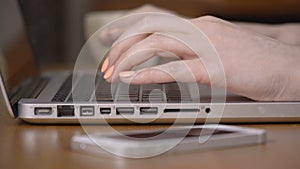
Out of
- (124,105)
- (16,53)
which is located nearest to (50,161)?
(124,105)

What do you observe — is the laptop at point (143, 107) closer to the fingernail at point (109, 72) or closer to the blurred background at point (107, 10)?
the fingernail at point (109, 72)

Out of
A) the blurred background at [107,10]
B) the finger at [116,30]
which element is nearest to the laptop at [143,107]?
the finger at [116,30]

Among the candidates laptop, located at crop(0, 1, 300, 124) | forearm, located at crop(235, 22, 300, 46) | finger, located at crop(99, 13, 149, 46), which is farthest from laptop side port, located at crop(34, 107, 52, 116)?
forearm, located at crop(235, 22, 300, 46)

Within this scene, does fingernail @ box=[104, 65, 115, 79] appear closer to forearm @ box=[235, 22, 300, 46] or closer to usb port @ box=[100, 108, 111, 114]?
usb port @ box=[100, 108, 111, 114]

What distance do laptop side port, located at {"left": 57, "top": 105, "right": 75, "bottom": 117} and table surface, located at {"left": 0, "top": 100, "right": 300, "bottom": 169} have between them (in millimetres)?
20

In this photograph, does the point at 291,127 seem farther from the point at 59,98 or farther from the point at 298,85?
the point at 59,98

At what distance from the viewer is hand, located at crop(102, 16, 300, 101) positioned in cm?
83

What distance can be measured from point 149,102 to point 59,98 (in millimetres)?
132

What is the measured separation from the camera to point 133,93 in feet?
2.78

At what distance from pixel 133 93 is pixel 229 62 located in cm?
14

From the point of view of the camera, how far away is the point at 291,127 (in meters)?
0.80

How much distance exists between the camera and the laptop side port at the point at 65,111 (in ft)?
2.62

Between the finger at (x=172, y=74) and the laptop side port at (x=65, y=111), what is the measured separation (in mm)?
87

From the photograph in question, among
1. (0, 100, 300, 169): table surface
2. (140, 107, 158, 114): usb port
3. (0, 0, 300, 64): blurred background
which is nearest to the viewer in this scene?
(0, 100, 300, 169): table surface
